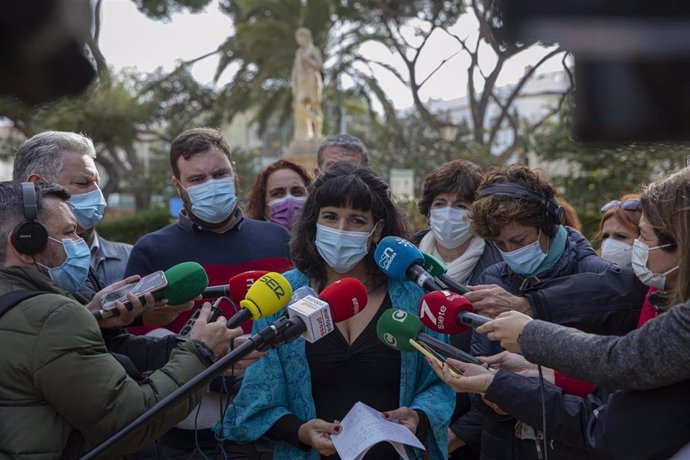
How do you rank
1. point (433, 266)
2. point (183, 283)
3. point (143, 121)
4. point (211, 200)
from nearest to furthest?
point (183, 283)
point (433, 266)
point (211, 200)
point (143, 121)

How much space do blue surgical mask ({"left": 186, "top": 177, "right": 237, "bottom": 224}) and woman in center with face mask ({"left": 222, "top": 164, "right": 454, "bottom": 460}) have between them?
0.82 m

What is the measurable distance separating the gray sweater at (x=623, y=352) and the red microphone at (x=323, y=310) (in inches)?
22.2

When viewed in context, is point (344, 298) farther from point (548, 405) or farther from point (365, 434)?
point (548, 405)

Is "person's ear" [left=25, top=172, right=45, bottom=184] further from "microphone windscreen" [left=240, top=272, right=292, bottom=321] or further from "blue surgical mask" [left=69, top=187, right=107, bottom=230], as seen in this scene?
"microphone windscreen" [left=240, top=272, right=292, bottom=321]

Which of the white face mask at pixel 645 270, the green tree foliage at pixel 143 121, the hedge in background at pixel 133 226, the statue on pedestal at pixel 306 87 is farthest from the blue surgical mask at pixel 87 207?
the green tree foliage at pixel 143 121

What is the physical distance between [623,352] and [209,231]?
218cm

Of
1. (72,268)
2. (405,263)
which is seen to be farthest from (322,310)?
(72,268)

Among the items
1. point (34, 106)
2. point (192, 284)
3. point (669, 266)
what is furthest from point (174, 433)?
point (34, 106)

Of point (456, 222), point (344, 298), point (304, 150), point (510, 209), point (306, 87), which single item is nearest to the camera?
point (344, 298)

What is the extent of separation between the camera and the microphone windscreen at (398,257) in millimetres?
2537

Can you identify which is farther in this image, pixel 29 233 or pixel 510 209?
pixel 510 209

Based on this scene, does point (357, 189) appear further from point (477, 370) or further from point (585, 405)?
point (585, 405)

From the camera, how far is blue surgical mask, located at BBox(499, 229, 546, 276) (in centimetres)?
292

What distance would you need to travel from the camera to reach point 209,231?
354 cm
